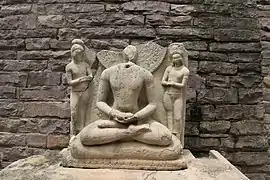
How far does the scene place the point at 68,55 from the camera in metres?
3.39

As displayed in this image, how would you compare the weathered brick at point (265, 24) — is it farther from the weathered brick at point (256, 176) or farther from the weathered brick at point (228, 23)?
the weathered brick at point (256, 176)

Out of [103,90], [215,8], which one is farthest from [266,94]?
[103,90]

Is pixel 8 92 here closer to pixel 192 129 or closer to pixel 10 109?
pixel 10 109

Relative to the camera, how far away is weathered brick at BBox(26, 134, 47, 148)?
3295mm

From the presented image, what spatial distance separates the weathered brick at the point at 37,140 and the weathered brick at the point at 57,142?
0.19 feet

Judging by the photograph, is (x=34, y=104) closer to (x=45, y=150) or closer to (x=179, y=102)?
(x=45, y=150)

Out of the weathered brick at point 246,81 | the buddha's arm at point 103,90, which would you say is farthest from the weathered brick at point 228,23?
the buddha's arm at point 103,90

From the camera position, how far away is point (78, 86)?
2.50 m

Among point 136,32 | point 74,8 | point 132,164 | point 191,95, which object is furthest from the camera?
point 74,8

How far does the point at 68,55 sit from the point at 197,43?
4.71 ft

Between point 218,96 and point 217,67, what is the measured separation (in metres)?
0.32

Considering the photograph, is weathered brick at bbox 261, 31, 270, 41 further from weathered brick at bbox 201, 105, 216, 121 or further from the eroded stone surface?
the eroded stone surface

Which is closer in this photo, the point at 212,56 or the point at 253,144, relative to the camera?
the point at 253,144

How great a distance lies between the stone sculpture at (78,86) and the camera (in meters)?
2.48
